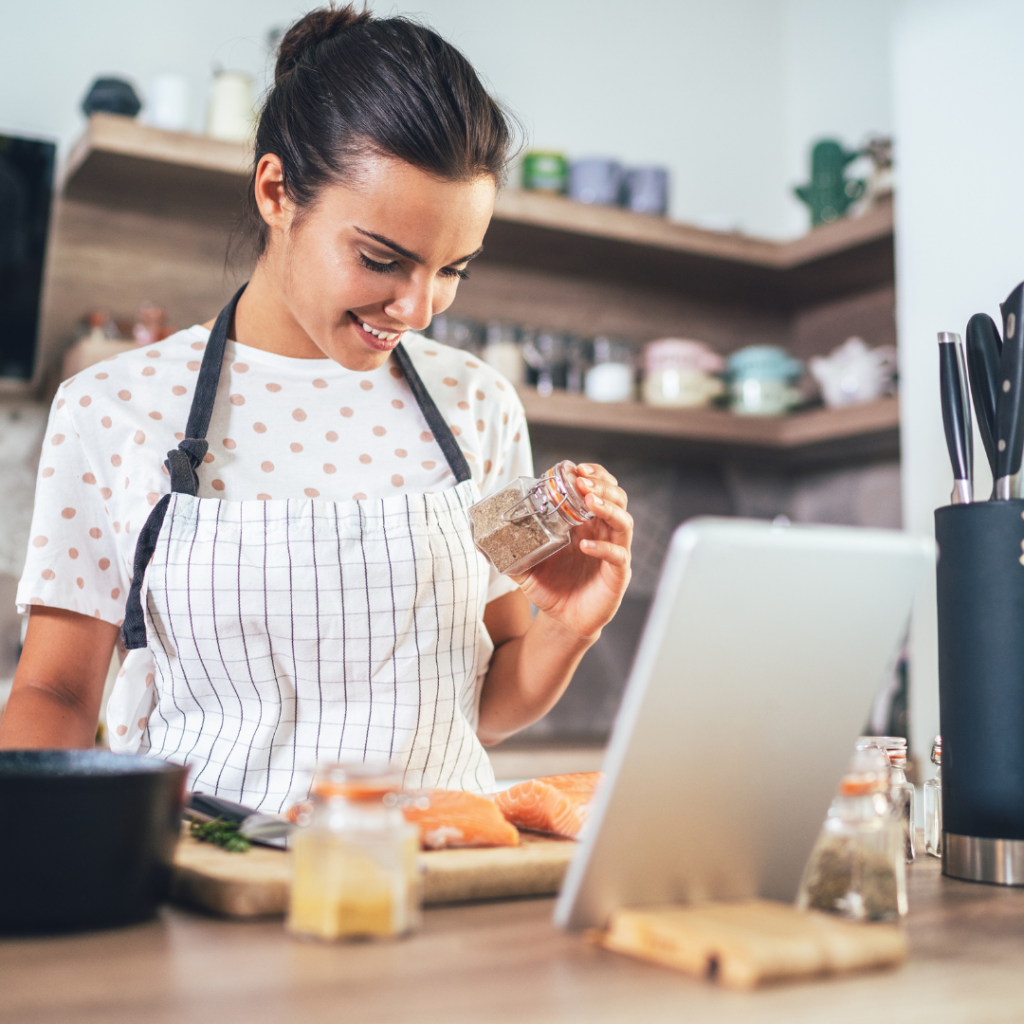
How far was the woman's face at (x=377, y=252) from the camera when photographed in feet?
3.96

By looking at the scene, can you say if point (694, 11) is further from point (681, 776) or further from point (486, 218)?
point (681, 776)

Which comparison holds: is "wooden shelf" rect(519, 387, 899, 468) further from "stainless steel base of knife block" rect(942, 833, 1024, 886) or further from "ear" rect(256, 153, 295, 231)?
"stainless steel base of knife block" rect(942, 833, 1024, 886)

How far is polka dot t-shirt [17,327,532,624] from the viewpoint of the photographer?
4.15 feet

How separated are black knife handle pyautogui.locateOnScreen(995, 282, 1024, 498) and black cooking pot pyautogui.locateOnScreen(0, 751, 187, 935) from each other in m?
0.66

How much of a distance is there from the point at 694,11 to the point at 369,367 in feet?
7.94

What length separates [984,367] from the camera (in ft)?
3.13

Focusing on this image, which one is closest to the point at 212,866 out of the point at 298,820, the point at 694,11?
the point at 298,820

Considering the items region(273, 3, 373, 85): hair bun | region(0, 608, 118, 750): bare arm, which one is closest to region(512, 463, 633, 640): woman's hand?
region(0, 608, 118, 750): bare arm

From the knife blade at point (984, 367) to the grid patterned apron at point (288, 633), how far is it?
1.97 feet

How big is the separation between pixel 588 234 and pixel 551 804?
2054 millimetres

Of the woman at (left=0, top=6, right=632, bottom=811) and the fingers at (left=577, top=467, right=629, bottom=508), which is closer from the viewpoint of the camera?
the fingers at (left=577, top=467, right=629, bottom=508)

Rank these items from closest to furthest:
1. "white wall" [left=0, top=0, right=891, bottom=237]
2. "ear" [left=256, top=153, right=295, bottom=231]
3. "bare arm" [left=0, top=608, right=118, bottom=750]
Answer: "bare arm" [left=0, top=608, right=118, bottom=750], "ear" [left=256, top=153, right=295, bottom=231], "white wall" [left=0, top=0, right=891, bottom=237]

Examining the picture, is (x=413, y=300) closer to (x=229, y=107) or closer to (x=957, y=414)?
(x=957, y=414)

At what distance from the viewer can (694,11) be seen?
130 inches
